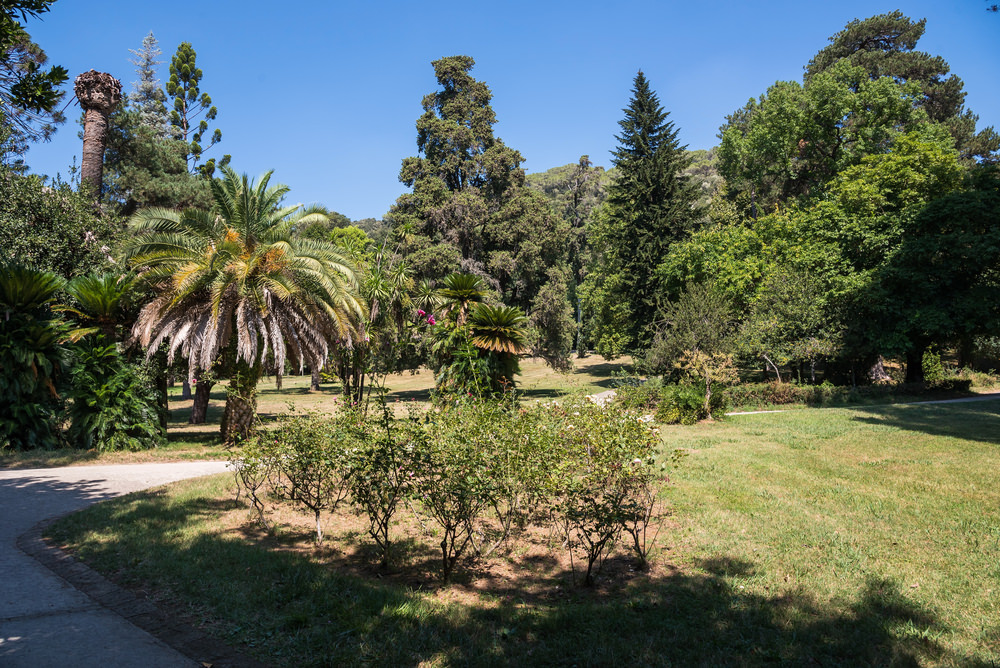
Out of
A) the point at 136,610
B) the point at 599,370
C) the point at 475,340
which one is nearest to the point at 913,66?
the point at 599,370

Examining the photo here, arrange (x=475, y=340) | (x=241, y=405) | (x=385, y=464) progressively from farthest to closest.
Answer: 1. (x=475, y=340)
2. (x=241, y=405)
3. (x=385, y=464)

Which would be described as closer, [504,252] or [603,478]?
[603,478]

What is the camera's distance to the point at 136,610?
186 inches

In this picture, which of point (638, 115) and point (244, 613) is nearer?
point (244, 613)

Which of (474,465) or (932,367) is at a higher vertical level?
(474,465)

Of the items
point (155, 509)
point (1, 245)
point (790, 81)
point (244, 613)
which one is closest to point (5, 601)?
point (244, 613)

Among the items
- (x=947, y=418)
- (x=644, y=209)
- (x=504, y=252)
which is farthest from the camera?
(x=644, y=209)

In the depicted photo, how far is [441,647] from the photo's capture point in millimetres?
4129

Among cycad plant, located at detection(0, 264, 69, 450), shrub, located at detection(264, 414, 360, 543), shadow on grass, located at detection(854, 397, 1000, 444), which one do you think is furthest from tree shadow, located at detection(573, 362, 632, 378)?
shrub, located at detection(264, 414, 360, 543)

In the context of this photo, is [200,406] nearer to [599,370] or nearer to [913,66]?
[599,370]

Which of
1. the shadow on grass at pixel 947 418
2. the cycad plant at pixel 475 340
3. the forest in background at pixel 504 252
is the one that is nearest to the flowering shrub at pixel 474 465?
the forest in background at pixel 504 252

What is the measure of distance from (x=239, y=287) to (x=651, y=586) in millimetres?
10857

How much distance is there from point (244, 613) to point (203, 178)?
30.2 metres

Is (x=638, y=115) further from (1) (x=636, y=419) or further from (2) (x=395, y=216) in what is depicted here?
(1) (x=636, y=419)
